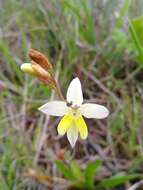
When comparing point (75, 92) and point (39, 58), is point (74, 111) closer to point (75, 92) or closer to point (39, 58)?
point (75, 92)

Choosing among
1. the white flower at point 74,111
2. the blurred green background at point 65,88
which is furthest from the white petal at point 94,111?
the blurred green background at point 65,88

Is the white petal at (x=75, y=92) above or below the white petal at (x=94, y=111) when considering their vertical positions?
above

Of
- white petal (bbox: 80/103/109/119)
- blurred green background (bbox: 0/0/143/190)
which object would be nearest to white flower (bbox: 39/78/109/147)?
white petal (bbox: 80/103/109/119)

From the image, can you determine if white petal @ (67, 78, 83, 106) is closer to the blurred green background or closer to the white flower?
the white flower

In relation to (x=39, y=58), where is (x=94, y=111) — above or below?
below

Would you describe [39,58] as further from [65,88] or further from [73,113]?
[65,88]

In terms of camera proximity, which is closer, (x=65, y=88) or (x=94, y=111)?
(x=94, y=111)

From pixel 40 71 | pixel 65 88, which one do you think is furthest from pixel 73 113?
pixel 65 88

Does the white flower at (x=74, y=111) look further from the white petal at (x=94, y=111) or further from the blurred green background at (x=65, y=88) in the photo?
the blurred green background at (x=65, y=88)
